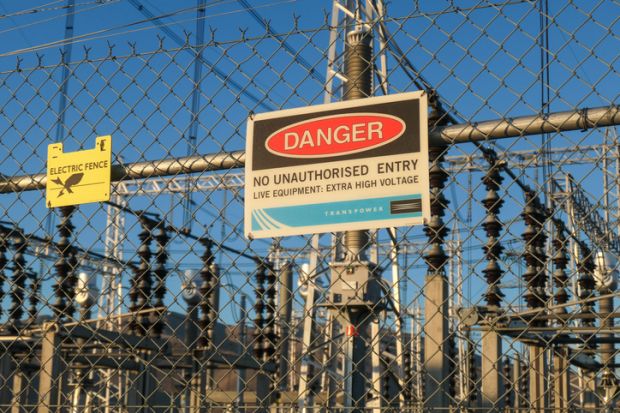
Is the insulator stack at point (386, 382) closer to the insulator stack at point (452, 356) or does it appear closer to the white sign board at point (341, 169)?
the insulator stack at point (452, 356)

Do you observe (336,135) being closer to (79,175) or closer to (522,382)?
(79,175)

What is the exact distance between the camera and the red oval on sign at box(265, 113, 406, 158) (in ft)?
10.1

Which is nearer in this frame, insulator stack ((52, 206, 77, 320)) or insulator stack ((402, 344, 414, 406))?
insulator stack ((402, 344, 414, 406))

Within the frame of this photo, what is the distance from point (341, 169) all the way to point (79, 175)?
131 cm

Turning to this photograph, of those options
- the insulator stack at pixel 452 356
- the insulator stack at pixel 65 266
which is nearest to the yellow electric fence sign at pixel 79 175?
the insulator stack at pixel 65 266

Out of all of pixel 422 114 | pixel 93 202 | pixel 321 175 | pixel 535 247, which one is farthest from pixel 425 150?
pixel 535 247

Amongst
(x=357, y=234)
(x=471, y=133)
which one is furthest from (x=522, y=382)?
(x=471, y=133)

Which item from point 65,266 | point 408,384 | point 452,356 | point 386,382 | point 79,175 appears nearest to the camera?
point 79,175

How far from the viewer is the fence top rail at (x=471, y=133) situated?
2.87 metres

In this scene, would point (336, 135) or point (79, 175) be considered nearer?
point (336, 135)

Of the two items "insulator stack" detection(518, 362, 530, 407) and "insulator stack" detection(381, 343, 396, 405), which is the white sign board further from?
"insulator stack" detection(518, 362, 530, 407)

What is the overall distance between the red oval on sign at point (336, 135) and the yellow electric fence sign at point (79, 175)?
0.85 metres

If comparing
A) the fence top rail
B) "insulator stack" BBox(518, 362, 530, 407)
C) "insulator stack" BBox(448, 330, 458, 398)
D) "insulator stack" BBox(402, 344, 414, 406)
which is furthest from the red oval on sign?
"insulator stack" BBox(518, 362, 530, 407)

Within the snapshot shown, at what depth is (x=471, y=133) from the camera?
10.1 ft
